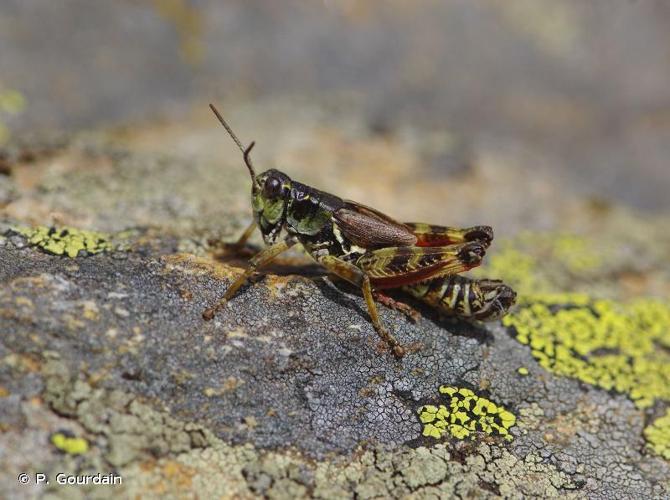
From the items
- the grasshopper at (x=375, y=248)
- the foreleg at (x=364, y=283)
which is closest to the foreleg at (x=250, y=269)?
the grasshopper at (x=375, y=248)

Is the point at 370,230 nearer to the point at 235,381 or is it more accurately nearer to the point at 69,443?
the point at 235,381

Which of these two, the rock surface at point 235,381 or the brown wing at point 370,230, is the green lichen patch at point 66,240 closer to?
the rock surface at point 235,381

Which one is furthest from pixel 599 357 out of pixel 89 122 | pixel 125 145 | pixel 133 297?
pixel 89 122

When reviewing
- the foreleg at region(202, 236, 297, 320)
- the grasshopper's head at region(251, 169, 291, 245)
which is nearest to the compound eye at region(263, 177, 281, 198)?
the grasshopper's head at region(251, 169, 291, 245)

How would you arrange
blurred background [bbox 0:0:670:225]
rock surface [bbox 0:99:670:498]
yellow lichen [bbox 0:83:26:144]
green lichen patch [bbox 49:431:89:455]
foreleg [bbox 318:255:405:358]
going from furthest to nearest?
1. blurred background [bbox 0:0:670:225]
2. yellow lichen [bbox 0:83:26:144]
3. foreleg [bbox 318:255:405:358]
4. rock surface [bbox 0:99:670:498]
5. green lichen patch [bbox 49:431:89:455]

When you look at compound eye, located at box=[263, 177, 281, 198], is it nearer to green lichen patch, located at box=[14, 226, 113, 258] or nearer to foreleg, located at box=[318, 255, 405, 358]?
foreleg, located at box=[318, 255, 405, 358]

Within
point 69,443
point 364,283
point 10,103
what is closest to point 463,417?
point 364,283

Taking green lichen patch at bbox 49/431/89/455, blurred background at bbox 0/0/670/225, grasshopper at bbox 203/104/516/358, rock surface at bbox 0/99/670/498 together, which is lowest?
green lichen patch at bbox 49/431/89/455
